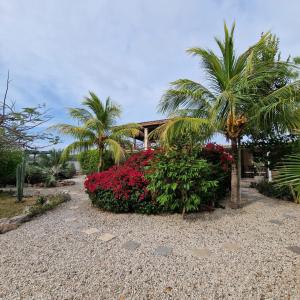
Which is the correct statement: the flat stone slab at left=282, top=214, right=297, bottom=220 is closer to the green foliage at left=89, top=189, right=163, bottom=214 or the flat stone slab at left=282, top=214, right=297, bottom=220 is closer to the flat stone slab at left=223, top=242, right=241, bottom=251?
the flat stone slab at left=223, top=242, right=241, bottom=251

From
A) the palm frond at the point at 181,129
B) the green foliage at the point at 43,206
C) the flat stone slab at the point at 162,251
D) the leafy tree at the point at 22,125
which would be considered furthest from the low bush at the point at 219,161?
the green foliage at the point at 43,206

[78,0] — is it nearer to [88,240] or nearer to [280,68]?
[280,68]

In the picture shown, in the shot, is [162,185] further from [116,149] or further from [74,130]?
[74,130]

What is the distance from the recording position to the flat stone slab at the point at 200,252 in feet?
9.29

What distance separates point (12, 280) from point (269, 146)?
25.3ft

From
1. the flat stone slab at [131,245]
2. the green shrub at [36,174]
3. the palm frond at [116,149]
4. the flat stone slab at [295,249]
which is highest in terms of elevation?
the palm frond at [116,149]

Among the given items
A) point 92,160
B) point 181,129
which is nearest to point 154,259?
point 181,129

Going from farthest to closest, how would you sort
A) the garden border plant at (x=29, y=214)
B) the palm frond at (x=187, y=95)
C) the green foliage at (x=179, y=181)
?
1. the palm frond at (x=187, y=95)
2. the green foliage at (x=179, y=181)
3. the garden border plant at (x=29, y=214)

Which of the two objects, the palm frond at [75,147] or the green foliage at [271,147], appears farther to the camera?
the palm frond at [75,147]

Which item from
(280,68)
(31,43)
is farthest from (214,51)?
(31,43)

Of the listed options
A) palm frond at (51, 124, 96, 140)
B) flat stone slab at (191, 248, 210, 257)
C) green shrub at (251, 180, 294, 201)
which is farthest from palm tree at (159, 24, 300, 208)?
palm frond at (51, 124, 96, 140)

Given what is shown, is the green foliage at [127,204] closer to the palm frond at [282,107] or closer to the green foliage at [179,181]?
the green foliage at [179,181]

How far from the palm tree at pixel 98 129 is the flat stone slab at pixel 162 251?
4.87 metres

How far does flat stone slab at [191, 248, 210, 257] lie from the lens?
283 cm
